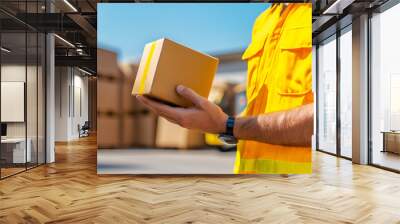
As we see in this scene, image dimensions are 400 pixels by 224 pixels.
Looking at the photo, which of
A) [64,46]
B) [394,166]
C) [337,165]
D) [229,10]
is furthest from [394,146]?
[64,46]

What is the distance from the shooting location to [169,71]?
15.4ft

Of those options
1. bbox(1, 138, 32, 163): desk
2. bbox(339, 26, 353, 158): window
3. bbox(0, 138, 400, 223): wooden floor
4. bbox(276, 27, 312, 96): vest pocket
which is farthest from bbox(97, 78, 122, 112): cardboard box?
bbox(339, 26, 353, 158): window

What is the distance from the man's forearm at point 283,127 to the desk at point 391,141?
1.81m

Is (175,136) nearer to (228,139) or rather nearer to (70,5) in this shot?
(228,139)

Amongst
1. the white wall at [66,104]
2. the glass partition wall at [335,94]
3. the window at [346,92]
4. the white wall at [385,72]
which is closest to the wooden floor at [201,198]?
the white wall at [385,72]

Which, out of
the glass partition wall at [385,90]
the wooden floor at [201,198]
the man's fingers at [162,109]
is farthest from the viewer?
the glass partition wall at [385,90]

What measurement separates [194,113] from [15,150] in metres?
2.95

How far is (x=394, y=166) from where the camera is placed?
20.9 ft

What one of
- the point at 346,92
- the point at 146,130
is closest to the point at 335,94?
the point at 346,92

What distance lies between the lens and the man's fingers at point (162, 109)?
5.03m

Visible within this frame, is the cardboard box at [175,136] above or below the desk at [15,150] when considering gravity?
above

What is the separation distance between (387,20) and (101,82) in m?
4.86

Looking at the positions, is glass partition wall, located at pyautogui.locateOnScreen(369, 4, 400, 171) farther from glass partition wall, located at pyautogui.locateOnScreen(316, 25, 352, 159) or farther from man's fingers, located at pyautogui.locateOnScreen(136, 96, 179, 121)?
man's fingers, located at pyautogui.locateOnScreen(136, 96, 179, 121)

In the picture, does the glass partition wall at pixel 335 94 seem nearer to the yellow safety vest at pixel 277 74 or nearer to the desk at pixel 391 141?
the desk at pixel 391 141
